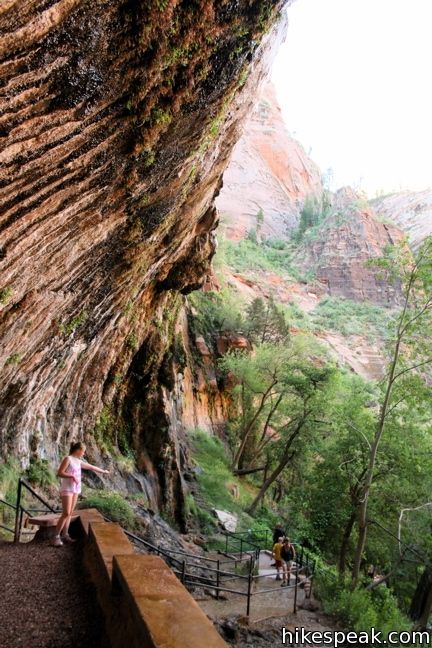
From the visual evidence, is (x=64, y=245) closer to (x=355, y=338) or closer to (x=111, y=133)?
(x=111, y=133)

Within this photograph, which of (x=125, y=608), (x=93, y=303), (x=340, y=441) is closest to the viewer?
(x=125, y=608)

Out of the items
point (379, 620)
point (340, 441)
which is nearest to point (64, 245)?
point (379, 620)

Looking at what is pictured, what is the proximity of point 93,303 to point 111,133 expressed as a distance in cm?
433

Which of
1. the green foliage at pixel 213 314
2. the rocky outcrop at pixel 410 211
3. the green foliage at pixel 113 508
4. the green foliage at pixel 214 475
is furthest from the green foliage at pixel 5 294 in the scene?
the rocky outcrop at pixel 410 211

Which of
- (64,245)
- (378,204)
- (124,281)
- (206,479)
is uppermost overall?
(378,204)

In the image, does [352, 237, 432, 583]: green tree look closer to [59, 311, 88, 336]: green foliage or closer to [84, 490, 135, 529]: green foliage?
[84, 490, 135, 529]: green foliage

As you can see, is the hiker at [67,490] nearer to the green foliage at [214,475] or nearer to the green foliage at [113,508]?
the green foliage at [113,508]

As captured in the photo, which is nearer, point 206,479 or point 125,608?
point 125,608

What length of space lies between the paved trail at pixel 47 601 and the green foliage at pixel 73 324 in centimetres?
396

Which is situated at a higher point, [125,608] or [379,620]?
[125,608]

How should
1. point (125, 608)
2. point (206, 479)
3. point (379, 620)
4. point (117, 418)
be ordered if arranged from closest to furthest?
point (125, 608) → point (379, 620) → point (117, 418) → point (206, 479)

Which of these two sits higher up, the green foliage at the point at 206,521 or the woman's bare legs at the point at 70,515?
the woman's bare legs at the point at 70,515

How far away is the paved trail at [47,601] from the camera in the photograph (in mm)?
3678

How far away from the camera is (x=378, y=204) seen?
291ft
